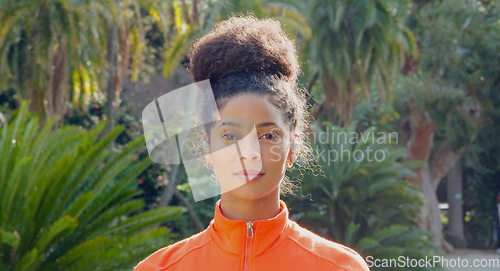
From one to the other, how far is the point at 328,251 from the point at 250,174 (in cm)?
30

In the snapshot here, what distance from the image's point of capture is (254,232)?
1799 millimetres

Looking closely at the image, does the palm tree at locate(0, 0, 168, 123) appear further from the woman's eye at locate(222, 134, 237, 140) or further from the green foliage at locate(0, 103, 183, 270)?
the woman's eye at locate(222, 134, 237, 140)

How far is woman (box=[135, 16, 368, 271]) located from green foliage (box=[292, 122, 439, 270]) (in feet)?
25.7

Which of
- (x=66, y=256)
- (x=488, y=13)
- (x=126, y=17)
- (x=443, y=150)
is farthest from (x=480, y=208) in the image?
(x=66, y=256)

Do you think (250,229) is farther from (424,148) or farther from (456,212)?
(456,212)

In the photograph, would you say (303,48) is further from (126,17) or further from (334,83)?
(126,17)

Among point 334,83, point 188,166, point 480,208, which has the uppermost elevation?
point 334,83

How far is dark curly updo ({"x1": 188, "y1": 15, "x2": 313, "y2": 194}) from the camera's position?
1799 millimetres

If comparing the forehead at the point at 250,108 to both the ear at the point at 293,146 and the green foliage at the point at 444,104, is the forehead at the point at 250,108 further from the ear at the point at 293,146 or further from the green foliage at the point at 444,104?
the green foliage at the point at 444,104

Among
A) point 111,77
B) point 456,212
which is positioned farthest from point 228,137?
point 456,212

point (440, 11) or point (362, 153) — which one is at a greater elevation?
point (440, 11)

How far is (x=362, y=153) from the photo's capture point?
10.6 meters

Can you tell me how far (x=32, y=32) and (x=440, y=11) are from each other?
1099 centimetres

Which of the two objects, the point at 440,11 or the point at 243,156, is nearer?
the point at 243,156
